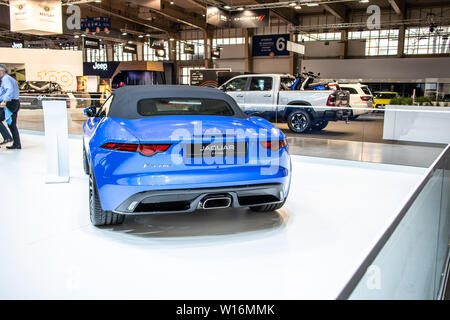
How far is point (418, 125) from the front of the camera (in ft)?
25.8

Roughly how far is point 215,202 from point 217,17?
16.7 m

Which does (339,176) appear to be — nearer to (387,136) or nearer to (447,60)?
(387,136)

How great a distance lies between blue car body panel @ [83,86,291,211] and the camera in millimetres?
3277

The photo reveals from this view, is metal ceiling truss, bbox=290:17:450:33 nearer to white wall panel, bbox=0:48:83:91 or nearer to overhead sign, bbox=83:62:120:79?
overhead sign, bbox=83:62:120:79

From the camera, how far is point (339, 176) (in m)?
6.64

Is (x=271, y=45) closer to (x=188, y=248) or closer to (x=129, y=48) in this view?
(x=129, y=48)

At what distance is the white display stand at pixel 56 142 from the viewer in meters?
5.99

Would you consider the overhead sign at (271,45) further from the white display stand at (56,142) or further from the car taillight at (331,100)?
the white display stand at (56,142)

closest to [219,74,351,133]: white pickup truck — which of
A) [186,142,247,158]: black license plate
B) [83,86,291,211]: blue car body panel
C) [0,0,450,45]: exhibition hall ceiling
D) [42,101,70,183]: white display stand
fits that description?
[42,101,70,183]: white display stand

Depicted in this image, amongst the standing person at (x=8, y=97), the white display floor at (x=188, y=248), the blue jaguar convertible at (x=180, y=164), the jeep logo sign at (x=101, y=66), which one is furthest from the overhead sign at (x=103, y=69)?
the blue jaguar convertible at (x=180, y=164)

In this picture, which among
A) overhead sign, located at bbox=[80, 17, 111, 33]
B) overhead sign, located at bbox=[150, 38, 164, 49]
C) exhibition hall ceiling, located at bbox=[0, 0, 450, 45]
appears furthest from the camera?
overhead sign, located at bbox=[150, 38, 164, 49]

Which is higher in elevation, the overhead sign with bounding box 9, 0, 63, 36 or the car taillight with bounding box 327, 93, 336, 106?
the overhead sign with bounding box 9, 0, 63, 36

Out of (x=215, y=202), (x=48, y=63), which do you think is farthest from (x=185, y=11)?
(x=215, y=202)

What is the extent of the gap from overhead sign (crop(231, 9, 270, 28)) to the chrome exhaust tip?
16972mm
